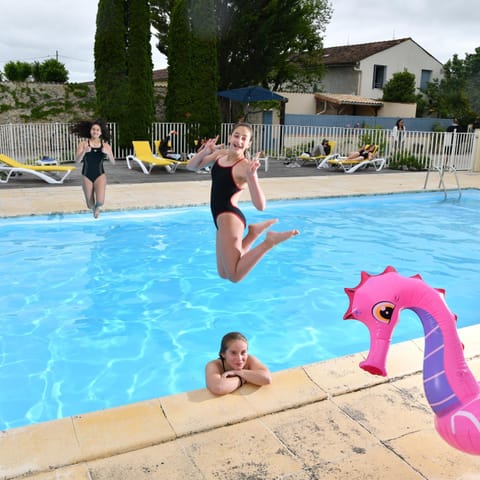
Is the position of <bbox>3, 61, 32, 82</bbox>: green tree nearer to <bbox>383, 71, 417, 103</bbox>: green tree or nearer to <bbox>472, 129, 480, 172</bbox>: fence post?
<bbox>383, 71, 417, 103</bbox>: green tree

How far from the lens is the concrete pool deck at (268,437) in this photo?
2529 millimetres

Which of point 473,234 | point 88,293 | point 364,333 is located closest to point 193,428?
point 364,333

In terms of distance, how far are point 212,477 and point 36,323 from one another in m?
3.97

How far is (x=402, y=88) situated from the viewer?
116 feet

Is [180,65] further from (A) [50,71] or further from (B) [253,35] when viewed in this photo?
(A) [50,71]

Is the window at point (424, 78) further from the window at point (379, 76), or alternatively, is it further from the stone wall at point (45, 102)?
the stone wall at point (45, 102)

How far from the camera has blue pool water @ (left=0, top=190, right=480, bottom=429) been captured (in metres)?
4.84

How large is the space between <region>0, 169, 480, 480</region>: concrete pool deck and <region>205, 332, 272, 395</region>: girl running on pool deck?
61 millimetres

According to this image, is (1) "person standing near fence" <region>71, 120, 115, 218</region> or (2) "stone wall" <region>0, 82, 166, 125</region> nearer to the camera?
(1) "person standing near fence" <region>71, 120, 115, 218</region>

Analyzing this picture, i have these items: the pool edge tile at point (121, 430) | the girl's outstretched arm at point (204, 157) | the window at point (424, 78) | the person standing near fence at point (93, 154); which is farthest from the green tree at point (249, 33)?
the pool edge tile at point (121, 430)

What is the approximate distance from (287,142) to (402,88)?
698 inches

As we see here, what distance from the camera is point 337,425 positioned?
116 inches

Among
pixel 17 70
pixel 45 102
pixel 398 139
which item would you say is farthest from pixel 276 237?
pixel 17 70

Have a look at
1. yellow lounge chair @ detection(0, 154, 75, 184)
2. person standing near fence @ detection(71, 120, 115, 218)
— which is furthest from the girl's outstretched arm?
yellow lounge chair @ detection(0, 154, 75, 184)
